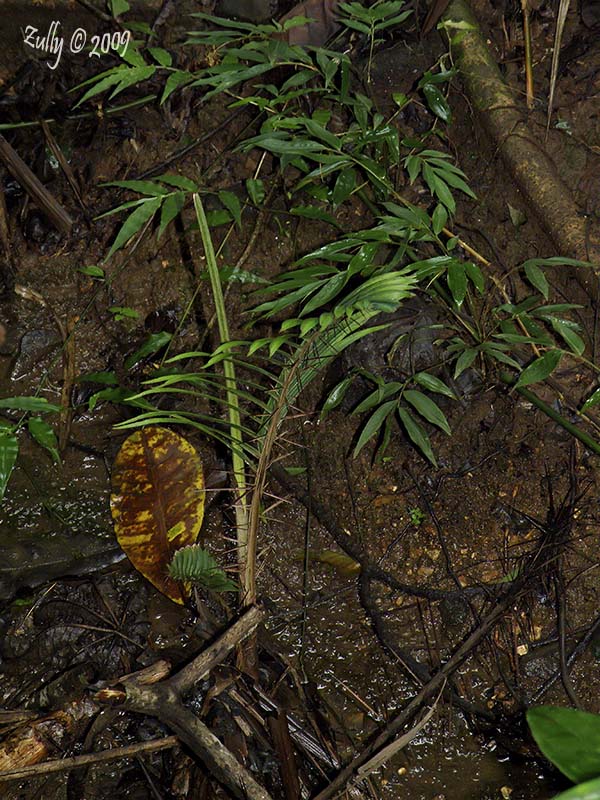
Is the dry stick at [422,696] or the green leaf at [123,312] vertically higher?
the green leaf at [123,312]

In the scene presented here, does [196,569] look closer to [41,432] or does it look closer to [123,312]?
[41,432]

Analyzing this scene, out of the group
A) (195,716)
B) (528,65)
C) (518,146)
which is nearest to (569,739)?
(195,716)

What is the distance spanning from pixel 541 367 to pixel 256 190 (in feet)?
3.67

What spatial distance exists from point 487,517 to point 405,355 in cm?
52

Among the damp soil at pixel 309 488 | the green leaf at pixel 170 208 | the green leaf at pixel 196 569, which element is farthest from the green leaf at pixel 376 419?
the green leaf at pixel 170 208

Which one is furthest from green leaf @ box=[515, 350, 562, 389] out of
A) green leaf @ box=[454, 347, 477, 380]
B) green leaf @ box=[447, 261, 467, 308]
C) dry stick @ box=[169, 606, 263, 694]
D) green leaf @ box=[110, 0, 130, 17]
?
green leaf @ box=[110, 0, 130, 17]

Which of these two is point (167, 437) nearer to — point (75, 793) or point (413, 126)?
point (75, 793)

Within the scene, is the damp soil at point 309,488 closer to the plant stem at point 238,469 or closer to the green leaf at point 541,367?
the plant stem at point 238,469

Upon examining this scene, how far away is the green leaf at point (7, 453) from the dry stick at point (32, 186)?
94cm

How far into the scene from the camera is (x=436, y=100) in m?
2.47

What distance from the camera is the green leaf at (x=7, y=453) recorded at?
1.80 m

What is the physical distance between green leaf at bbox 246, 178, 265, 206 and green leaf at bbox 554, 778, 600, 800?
6.67 feet

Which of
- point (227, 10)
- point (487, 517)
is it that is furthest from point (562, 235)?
point (227, 10)

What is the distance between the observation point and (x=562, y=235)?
2365 millimetres
